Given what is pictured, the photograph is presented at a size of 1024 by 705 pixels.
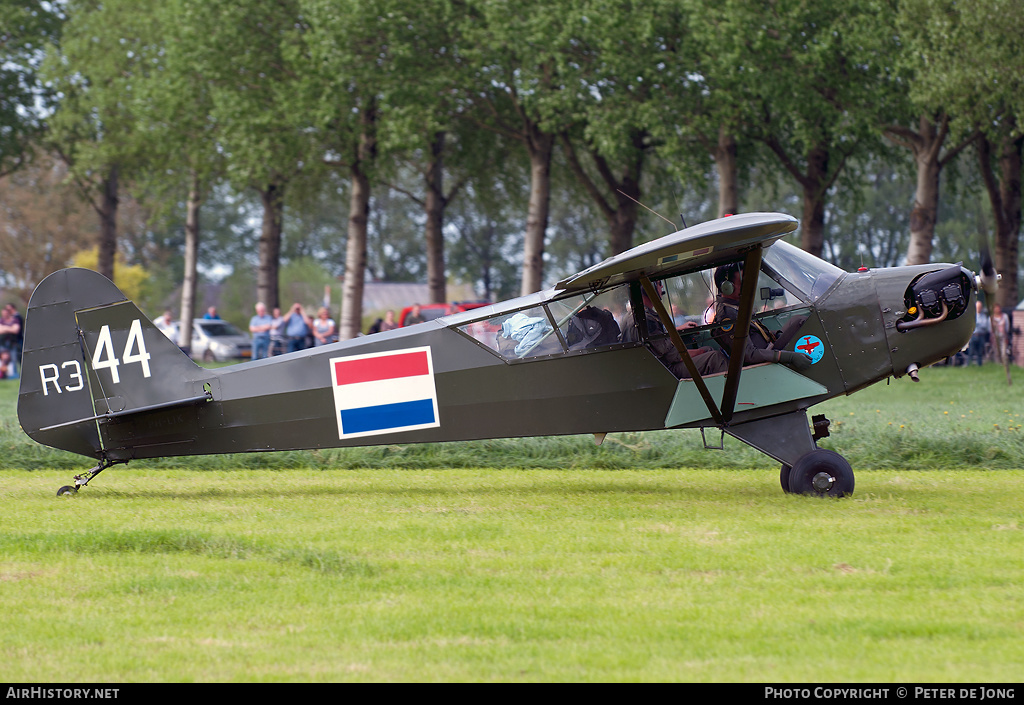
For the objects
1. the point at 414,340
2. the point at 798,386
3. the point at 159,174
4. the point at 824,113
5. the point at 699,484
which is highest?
the point at 159,174

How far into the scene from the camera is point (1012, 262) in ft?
101

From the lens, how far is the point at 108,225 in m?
40.0

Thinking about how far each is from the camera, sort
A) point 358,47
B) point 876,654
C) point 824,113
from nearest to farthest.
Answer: point 876,654, point 824,113, point 358,47

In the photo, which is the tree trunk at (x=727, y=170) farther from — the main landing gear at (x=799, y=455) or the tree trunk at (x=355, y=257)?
the main landing gear at (x=799, y=455)

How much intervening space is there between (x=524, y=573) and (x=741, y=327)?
3.33 meters

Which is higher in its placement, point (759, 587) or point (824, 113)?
point (824, 113)

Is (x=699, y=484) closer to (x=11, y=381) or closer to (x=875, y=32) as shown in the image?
(x=875, y=32)

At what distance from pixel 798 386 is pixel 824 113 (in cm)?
2038

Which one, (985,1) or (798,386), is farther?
(985,1)

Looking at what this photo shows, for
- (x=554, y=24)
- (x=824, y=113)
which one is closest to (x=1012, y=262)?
(x=824, y=113)

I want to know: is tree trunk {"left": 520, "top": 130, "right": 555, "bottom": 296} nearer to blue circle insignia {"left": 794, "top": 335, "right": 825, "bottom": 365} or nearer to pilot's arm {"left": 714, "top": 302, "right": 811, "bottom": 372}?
pilot's arm {"left": 714, "top": 302, "right": 811, "bottom": 372}

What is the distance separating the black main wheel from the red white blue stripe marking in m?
3.26

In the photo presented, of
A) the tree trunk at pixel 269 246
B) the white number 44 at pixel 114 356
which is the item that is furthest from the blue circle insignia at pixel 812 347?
the tree trunk at pixel 269 246

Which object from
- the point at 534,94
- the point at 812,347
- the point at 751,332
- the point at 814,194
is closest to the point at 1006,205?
the point at 814,194
